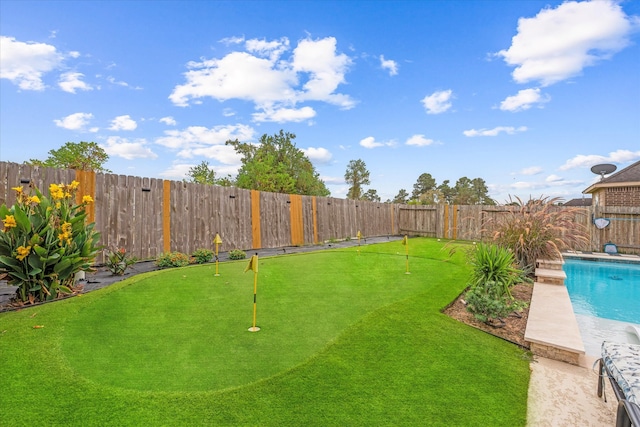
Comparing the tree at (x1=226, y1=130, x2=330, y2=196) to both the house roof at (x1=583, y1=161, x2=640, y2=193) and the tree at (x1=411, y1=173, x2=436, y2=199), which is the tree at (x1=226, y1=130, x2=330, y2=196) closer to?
the house roof at (x1=583, y1=161, x2=640, y2=193)

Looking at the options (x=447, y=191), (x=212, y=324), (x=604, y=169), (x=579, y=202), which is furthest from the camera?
(x=447, y=191)

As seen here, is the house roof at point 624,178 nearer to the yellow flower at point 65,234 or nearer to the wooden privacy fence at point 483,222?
the wooden privacy fence at point 483,222

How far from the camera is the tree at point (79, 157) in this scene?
15702mm

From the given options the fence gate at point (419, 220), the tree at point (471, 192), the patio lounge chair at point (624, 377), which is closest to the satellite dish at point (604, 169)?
the fence gate at point (419, 220)

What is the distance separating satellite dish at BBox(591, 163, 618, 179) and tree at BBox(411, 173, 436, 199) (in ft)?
97.1

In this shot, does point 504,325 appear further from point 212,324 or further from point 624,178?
point 624,178

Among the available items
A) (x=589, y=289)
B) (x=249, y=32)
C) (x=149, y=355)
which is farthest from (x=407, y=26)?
(x=149, y=355)

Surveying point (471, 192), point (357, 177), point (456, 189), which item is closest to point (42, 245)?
point (357, 177)

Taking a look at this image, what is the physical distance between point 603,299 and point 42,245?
8.67 meters

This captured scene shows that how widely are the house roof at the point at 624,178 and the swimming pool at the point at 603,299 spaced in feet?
16.4

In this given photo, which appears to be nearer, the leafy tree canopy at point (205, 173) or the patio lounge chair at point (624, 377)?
the patio lounge chair at point (624, 377)

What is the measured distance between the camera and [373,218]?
49.3 ft

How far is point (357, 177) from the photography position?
3356cm

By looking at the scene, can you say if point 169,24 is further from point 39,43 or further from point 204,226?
point 204,226
